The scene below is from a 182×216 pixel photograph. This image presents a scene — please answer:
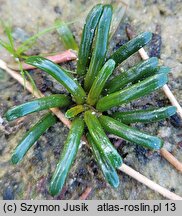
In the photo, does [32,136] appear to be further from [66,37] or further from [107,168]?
[66,37]

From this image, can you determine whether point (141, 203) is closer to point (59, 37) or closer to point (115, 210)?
point (115, 210)

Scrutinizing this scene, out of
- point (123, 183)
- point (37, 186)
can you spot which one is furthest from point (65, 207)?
point (123, 183)

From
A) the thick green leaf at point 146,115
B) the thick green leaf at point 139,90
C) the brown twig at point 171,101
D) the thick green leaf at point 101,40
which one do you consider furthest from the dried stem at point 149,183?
the thick green leaf at point 101,40

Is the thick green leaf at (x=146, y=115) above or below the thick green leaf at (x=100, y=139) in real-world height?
below

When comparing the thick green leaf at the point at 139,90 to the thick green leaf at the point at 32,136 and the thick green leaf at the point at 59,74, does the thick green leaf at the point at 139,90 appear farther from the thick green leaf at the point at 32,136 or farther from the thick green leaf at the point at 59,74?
the thick green leaf at the point at 32,136

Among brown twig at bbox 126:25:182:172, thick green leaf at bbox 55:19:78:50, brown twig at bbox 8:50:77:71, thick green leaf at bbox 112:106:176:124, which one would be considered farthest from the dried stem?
thick green leaf at bbox 55:19:78:50

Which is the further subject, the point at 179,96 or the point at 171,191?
the point at 179,96
